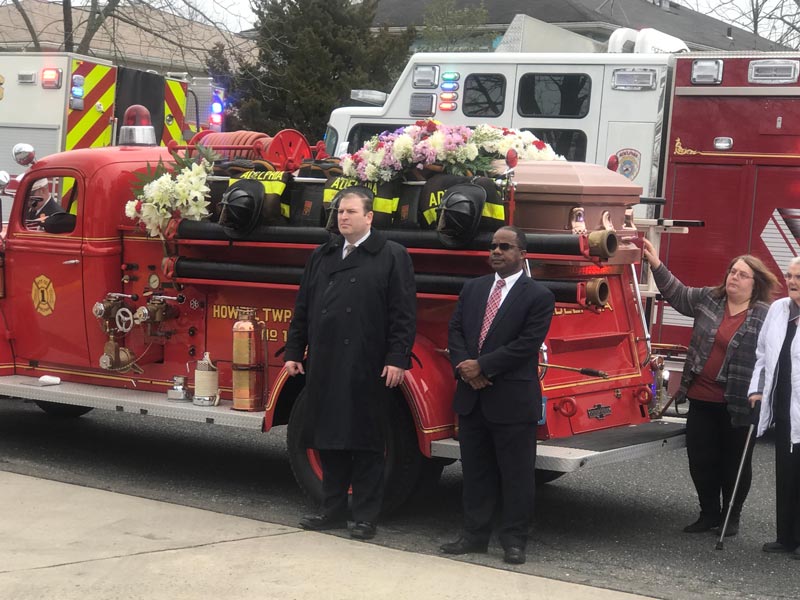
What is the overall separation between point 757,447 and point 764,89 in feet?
9.66

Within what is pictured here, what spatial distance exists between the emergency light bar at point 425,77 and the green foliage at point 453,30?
15.7m

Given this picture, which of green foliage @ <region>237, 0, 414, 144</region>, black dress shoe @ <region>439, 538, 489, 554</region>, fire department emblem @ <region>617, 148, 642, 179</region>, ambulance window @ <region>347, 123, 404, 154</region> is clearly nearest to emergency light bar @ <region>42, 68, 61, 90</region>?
ambulance window @ <region>347, 123, 404, 154</region>

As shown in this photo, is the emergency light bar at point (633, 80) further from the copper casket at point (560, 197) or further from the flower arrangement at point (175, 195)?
the flower arrangement at point (175, 195)

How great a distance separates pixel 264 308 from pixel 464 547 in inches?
84.3

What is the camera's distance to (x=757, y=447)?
32.4ft

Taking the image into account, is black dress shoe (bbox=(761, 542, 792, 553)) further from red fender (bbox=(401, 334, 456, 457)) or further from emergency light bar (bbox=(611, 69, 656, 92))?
emergency light bar (bbox=(611, 69, 656, 92))

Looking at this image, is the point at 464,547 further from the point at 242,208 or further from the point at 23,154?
the point at 23,154

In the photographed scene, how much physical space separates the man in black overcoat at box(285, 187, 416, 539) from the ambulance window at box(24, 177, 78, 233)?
8.22ft

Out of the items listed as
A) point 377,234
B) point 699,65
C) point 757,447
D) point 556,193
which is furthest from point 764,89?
point 377,234

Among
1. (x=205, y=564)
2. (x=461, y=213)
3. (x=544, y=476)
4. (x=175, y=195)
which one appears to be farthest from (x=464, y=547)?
(x=175, y=195)

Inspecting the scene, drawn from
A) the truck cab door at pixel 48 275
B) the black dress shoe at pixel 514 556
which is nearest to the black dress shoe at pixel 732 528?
the black dress shoe at pixel 514 556

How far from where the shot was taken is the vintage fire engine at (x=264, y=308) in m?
6.62

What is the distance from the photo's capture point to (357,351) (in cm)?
636

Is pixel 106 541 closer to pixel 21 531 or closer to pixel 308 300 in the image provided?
pixel 21 531
